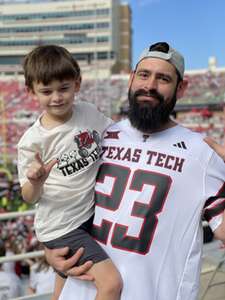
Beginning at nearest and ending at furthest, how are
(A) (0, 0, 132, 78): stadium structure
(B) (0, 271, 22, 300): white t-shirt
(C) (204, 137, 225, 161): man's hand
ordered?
(C) (204, 137, 225, 161): man's hand < (B) (0, 271, 22, 300): white t-shirt < (A) (0, 0, 132, 78): stadium structure

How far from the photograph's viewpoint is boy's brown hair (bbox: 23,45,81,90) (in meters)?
1.36

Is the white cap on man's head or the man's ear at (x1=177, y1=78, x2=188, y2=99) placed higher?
the white cap on man's head

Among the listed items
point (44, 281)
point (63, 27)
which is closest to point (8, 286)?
point (44, 281)

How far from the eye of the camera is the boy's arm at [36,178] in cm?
129

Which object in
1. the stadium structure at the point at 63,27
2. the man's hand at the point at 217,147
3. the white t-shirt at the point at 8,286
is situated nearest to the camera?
the man's hand at the point at 217,147

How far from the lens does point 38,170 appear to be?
129 centimetres

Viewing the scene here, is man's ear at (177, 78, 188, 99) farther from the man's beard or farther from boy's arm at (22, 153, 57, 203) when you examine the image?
boy's arm at (22, 153, 57, 203)

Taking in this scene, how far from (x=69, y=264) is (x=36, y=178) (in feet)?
1.01

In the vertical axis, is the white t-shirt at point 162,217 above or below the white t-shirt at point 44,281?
above

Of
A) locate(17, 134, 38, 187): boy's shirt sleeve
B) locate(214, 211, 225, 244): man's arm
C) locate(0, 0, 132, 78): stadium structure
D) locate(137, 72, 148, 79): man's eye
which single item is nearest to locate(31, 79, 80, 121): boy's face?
locate(17, 134, 38, 187): boy's shirt sleeve

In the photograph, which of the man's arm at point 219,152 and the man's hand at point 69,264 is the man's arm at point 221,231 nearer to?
the man's arm at point 219,152

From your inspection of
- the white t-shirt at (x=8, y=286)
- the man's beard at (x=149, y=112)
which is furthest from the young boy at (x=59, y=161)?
the white t-shirt at (x=8, y=286)

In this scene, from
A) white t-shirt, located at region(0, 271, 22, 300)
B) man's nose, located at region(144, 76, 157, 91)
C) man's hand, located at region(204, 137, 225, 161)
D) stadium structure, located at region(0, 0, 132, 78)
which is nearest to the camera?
man's hand, located at region(204, 137, 225, 161)

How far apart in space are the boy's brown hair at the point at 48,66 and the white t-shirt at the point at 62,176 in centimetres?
17
